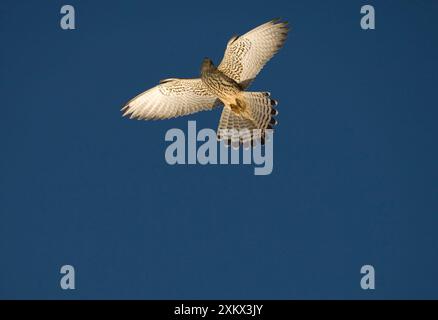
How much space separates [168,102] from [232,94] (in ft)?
2.48

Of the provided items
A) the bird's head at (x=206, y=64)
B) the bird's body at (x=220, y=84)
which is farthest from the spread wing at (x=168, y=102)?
the bird's head at (x=206, y=64)

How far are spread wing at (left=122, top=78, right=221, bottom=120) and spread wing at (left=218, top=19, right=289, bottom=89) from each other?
356 mm

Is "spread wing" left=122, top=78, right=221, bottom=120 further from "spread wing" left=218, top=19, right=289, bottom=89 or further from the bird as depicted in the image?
"spread wing" left=218, top=19, right=289, bottom=89

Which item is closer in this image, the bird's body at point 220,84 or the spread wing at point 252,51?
the bird's body at point 220,84

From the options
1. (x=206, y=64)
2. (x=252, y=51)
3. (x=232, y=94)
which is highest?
(x=252, y=51)

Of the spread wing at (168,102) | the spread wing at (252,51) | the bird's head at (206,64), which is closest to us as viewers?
the bird's head at (206,64)

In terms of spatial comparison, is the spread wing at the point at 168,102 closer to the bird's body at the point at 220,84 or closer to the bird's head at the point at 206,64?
the bird's body at the point at 220,84

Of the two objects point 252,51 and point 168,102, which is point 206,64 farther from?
point 168,102

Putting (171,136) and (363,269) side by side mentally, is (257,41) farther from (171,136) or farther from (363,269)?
(363,269)

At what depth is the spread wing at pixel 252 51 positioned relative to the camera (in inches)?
348

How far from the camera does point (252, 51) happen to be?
888 centimetres

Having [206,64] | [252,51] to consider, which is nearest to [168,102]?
[206,64]
